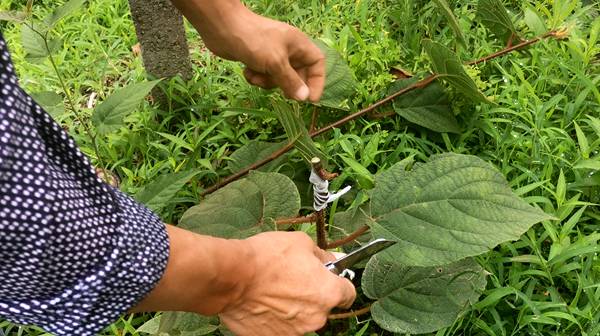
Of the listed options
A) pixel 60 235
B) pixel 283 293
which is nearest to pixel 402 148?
pixel 283 293

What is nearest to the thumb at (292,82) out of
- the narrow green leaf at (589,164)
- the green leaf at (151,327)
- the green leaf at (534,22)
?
the green leaf at (151,327)

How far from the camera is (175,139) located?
177 cm

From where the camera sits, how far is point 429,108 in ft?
5.61

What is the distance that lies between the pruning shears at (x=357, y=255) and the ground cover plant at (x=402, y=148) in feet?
0.10

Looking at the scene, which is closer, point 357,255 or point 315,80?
point 357,255

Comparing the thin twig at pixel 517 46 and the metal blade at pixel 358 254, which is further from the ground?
the thin twig at pixel 517 46

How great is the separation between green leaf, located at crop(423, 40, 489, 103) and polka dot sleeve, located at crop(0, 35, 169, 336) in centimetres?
94

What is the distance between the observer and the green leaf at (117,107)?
1498 millimetres

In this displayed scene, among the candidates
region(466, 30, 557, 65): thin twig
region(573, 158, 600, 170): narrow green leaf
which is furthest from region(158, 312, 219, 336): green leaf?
region(466, 30, 557, 65): thin twig

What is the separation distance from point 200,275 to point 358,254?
0.40 meters

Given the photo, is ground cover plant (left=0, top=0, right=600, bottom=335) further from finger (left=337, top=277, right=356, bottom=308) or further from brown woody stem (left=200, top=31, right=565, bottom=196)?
→ finger (left=337, top=277, right=356, bottom=308)

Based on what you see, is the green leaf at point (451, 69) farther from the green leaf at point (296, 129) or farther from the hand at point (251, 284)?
the hand at point (251, 284)

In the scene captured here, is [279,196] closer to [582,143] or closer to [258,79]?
[258,79]

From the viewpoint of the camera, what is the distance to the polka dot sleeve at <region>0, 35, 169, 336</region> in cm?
63
